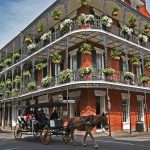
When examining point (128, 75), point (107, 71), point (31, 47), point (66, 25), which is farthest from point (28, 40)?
point (128, 75)

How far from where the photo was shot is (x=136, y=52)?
2780 centimetres

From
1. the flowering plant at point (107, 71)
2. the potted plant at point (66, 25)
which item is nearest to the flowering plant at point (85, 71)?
the flowering plant at point (107, 71)

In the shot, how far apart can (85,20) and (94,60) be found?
337 cm

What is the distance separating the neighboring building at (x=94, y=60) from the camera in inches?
880

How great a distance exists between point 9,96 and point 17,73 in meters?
3.75

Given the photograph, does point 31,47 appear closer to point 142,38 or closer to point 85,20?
point 85,20

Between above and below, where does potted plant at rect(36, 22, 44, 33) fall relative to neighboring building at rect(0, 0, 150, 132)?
above

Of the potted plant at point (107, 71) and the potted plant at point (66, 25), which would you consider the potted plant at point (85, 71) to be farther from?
the potted plant at point (66, 25)

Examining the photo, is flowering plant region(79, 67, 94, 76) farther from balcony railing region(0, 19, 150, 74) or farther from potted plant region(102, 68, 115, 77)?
balcony railing region(0, 19, 150, 74)

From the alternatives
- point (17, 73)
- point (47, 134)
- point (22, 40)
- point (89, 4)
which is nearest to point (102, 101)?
point (89, 4)

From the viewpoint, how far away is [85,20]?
22.4 m

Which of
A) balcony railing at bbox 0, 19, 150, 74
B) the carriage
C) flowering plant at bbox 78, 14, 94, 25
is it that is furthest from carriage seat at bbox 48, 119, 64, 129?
balcony railing at bbox 0, 19, 150, 74

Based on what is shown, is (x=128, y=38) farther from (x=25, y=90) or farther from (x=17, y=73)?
(x=17, y=73)

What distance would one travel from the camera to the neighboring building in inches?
880
